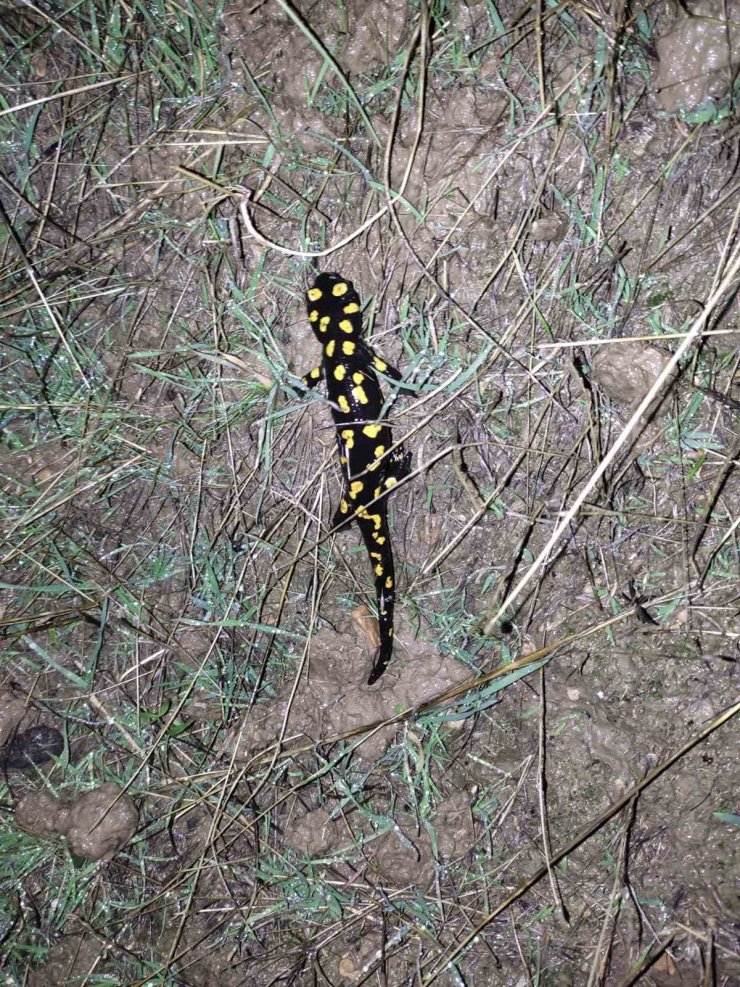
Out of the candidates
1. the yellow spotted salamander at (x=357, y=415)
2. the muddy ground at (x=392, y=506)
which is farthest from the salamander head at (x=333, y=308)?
the muddy ground at (x=392, y=506)

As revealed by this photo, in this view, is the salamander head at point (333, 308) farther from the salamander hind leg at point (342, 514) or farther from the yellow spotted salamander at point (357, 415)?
the salamander hind leg at point (342, 514)

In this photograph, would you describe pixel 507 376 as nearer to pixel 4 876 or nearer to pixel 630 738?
pixel 630 738

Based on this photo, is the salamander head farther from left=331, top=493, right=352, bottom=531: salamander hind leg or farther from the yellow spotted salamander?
left=331, top=493, right=352, bottom=531: salamander hind leg

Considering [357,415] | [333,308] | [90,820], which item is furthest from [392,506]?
[90,820]

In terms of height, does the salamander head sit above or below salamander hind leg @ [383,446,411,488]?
above

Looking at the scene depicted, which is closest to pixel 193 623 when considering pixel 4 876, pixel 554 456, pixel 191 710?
pixel 191 710

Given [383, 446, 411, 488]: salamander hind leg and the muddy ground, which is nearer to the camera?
the muddy ground

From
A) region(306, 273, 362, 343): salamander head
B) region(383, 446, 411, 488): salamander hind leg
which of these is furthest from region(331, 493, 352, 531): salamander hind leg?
region(306, 273, 362, 343): salamander head
